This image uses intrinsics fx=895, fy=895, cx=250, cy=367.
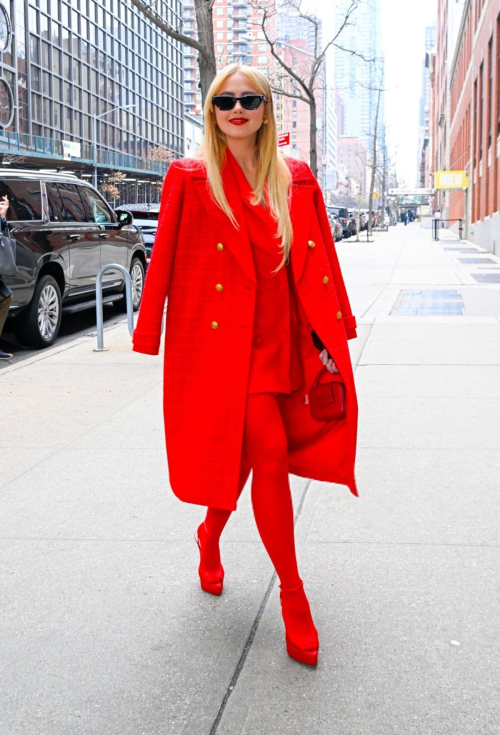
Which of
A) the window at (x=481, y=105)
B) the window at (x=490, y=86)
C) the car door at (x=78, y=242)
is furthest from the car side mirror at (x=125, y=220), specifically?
the window at (x=481, y=105)

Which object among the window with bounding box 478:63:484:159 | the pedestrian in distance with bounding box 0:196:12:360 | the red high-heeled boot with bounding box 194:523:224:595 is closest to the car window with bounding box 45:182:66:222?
the pedestrian in distance with bounding box 0:196:12:360

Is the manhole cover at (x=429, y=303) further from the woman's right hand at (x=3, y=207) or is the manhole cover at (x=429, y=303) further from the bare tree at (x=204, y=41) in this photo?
the woman's right hand at (x=3, y=207)

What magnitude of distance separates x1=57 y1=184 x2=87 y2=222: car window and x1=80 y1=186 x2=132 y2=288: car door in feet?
0.70

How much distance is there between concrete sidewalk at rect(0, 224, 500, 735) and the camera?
8.97ft

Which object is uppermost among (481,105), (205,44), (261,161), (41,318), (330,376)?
(481,105)

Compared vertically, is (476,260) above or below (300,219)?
above

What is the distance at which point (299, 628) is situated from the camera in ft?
9.85

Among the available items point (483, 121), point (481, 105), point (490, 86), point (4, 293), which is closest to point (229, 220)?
point (4, 293)

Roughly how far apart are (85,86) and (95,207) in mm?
66211

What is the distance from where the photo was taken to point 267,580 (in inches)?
145

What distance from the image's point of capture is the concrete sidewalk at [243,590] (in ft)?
8.97

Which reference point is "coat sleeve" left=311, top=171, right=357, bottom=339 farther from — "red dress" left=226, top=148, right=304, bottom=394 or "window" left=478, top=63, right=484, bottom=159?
"window" left=478, top=63, right=484, bottom=159

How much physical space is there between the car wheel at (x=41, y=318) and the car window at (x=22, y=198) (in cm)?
76

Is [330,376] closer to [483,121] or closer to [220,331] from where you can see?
[220,331]
